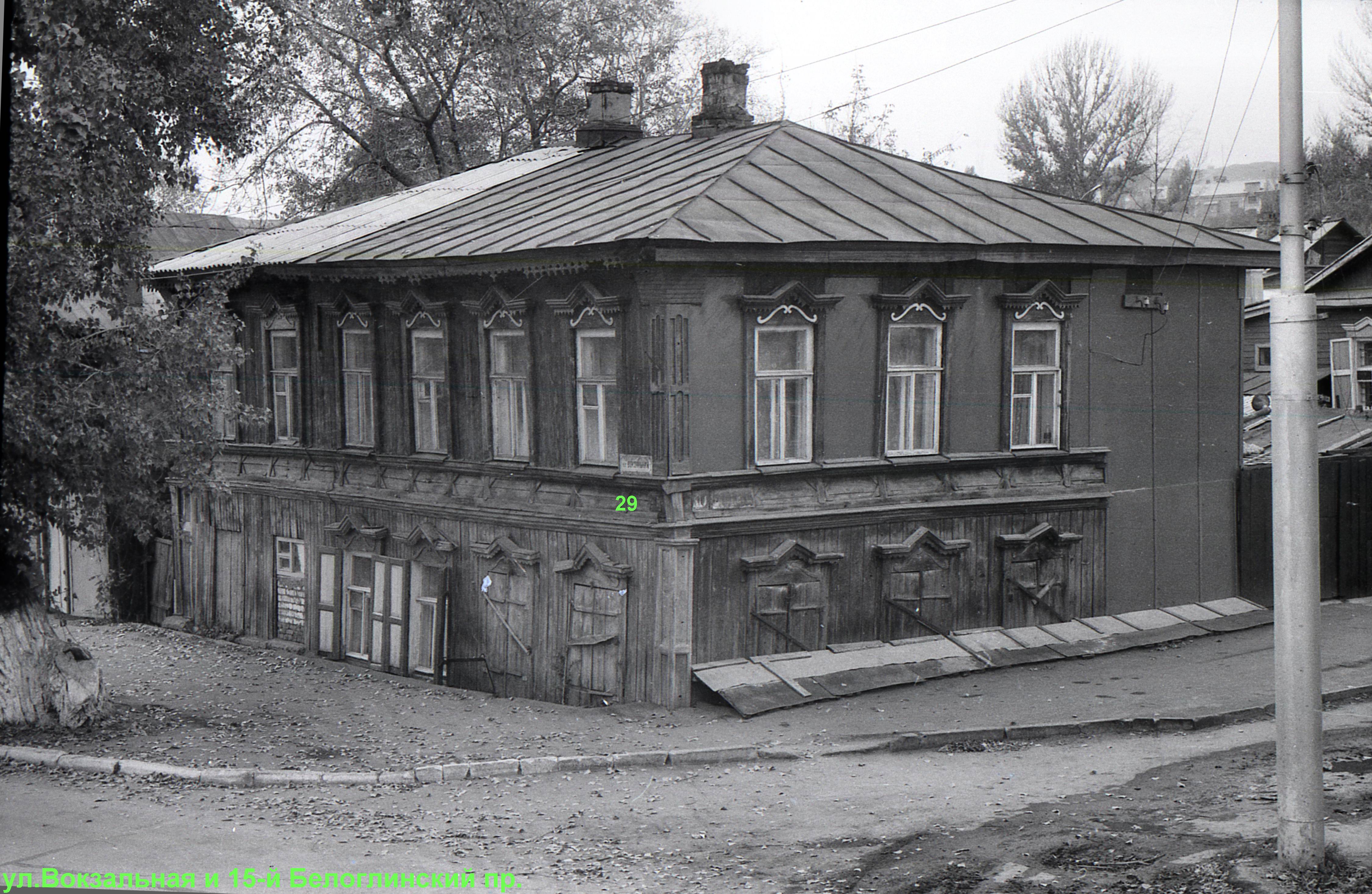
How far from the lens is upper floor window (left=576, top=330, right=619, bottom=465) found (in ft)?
49.2

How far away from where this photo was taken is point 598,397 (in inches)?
600

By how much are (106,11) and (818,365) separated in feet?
27.1

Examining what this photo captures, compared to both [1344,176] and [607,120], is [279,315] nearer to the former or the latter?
[607,120]

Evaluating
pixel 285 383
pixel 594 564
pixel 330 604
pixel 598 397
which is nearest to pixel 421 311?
pixel 598 397

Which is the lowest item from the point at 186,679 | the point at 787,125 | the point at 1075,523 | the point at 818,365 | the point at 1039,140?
the point at 186,679

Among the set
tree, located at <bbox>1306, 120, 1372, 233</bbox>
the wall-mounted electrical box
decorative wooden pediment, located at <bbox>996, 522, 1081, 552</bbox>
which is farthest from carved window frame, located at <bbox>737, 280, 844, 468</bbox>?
tree, located at <bbox>1306, 120, 1372, 233</bbox>

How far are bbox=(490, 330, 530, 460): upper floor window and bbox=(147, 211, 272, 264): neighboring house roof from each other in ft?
53.3

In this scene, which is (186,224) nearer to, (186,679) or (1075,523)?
(186,679)

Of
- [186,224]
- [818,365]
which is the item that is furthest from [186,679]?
[186,224]

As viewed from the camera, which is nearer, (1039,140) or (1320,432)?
(1320,432)

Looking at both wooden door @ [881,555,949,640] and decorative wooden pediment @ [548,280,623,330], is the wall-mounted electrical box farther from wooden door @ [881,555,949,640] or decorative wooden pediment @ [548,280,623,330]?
decorative wooden pediment @ [548,280,623,330]

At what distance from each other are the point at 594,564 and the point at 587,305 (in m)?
2.92

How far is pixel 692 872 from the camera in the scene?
29.4 feet

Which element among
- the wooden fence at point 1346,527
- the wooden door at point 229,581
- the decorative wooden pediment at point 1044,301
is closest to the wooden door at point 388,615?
the wooden door at point 229,581
